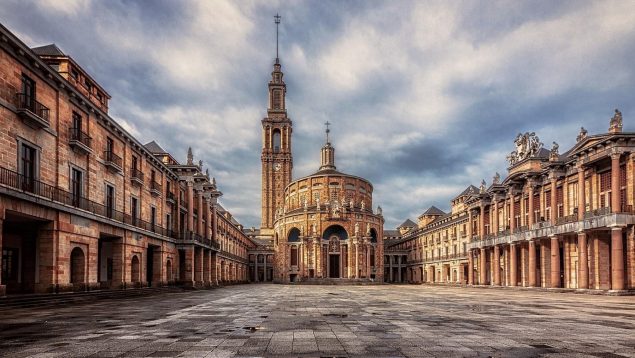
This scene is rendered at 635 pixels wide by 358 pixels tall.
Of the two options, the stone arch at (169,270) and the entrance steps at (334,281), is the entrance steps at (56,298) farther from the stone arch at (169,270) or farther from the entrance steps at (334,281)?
the entrance steps at (334,281)

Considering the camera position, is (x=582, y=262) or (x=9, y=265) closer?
(x=9, y=265)

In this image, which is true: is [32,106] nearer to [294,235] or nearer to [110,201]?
[110,201]

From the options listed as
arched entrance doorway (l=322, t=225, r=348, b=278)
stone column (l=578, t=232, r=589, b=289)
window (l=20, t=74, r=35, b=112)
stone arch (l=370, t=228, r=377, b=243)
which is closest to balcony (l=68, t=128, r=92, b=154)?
window (l=20, t=74, r=35, b=112)

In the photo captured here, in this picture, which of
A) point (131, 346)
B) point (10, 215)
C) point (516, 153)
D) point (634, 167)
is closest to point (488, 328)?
point (131, 346)

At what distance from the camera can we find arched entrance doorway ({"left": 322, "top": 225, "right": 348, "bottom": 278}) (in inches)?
3501

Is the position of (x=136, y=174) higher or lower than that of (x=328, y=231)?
higher

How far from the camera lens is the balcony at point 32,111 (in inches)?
878

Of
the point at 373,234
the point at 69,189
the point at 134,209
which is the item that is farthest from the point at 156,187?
the point at 373,234

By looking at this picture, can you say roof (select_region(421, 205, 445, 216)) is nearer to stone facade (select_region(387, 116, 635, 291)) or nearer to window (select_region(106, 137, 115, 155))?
stone facade (select_region(387, 116, 635, 291))

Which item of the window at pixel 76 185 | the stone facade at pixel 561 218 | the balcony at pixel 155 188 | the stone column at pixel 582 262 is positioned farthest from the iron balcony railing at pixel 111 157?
the stone column at pixel 582 262

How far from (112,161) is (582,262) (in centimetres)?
3537

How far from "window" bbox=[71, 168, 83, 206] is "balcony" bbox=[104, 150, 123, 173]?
3411mm

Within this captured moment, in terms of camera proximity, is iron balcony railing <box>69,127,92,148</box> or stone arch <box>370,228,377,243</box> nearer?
iron balcony railing <box>69,127,92,148</box>

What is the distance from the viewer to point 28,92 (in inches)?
928
